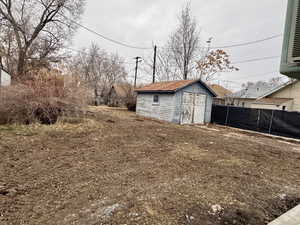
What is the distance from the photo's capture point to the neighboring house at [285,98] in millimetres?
12297

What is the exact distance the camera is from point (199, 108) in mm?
11180

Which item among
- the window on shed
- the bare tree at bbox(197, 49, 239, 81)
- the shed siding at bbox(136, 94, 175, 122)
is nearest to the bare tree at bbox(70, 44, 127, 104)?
the shed siding at bbox(136, 94, 175, 122)

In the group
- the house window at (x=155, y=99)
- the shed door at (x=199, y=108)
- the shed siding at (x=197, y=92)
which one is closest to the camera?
the shed siding at (x=197, y=92)

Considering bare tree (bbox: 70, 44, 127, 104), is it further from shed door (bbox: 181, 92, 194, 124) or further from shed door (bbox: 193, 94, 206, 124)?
shed door (bbox: 193, 94, 206, 124)

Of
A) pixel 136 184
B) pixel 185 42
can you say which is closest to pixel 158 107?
pixel 136 184

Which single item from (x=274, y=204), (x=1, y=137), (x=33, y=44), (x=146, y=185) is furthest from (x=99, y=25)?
(x=274, y=204)

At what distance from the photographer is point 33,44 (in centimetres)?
1519

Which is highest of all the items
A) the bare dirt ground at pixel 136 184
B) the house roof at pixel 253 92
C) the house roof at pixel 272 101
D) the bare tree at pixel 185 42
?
the bare tree at pixel 185 42

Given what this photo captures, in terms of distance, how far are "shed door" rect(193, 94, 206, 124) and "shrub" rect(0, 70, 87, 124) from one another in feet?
24.6

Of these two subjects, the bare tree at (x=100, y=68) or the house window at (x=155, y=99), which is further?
the bare tree at (x=100, y=68)

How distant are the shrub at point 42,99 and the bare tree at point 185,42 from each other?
14.3 metres

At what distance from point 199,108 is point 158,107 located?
2993 millimetres

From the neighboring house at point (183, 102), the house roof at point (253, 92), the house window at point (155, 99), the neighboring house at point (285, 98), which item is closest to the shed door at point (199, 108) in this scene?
the neighboring house at point (183, 102)

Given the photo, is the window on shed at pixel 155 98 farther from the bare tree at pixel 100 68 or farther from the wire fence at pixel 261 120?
the bare tree at pixel 100 68
